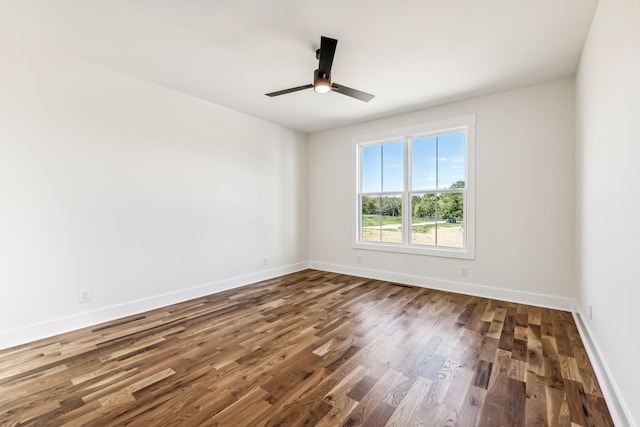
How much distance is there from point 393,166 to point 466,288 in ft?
7.02

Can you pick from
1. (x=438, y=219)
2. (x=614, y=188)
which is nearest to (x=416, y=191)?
(x=438, y=219)

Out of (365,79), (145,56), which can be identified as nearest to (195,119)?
(145,56)

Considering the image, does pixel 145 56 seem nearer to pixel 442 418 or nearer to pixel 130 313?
pixel 130 313

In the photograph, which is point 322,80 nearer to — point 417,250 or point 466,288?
point 417,250

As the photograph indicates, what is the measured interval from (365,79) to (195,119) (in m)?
2.25

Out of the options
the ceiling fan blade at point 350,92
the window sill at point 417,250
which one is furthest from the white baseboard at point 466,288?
the ceiling fan blade at point 350,92

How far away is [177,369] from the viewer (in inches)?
82.6

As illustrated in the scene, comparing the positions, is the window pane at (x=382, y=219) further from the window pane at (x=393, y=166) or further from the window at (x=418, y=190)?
the window pane at (x=393, y=166)

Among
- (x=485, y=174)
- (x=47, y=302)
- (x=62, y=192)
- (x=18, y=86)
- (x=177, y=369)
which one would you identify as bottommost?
(x=177, y=369)

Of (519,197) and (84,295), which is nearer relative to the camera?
(84,295)

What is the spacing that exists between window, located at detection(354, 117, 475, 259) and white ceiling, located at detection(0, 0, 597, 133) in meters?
0.85

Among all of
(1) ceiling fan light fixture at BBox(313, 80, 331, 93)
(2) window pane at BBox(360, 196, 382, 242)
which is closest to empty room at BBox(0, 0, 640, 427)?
(1) ceiling fan light fixture at BBox(313, 80, 331, 93)

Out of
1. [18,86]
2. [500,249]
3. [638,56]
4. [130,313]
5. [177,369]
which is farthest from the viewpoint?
[500,249]

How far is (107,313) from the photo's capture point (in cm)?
300
